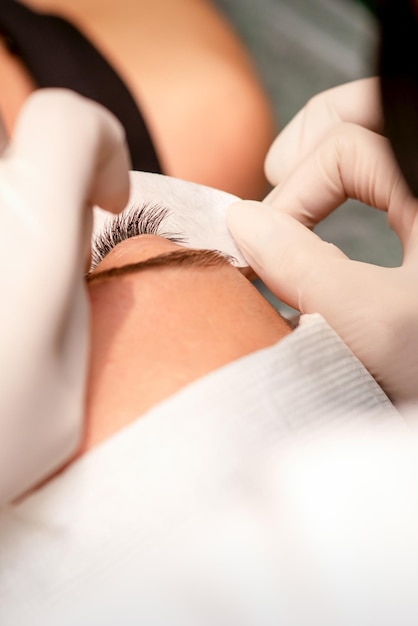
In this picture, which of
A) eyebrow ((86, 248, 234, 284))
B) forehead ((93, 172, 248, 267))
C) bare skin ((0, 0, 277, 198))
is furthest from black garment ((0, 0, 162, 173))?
eyebrow ((86, 248, 234, 284))

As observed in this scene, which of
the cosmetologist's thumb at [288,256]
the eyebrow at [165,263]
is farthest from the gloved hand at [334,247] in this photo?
the eyebrow at [165,263]

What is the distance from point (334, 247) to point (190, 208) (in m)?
0.14

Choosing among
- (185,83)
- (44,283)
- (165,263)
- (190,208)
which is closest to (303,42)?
(185,83)

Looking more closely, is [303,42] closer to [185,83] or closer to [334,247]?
[185,83]

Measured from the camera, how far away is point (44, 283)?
0.97ft

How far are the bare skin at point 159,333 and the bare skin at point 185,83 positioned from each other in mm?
301

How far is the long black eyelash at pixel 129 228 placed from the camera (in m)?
0.52

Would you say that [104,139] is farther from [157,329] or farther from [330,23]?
[330,23]

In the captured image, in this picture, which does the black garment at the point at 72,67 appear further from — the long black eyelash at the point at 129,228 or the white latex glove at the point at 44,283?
the white latex glove at the point at 44,283

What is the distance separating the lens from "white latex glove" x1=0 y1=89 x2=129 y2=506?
29 cm

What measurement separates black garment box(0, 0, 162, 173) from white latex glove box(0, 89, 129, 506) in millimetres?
383

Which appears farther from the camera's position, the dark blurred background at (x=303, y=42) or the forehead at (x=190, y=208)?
the dark blurred background at (x=303, y=42)

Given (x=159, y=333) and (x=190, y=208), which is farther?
(x=190, y=208)

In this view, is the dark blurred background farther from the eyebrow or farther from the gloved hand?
the eyebrow
